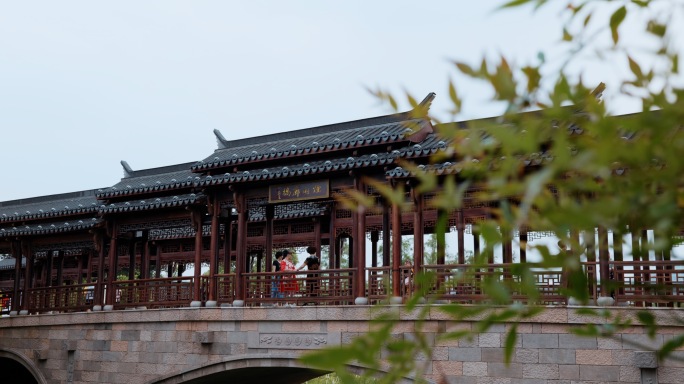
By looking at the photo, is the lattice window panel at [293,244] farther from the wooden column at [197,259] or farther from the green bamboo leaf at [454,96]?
the green bamboo leaf at [454,96]

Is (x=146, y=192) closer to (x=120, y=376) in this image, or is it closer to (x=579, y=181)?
(x=120, y=376)

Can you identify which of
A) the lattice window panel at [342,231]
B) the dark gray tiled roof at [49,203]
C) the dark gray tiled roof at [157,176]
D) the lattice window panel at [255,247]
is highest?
the dark gray tiled roof at [157,176]

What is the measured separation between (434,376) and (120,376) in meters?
5.17

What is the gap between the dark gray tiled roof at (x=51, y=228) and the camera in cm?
1448

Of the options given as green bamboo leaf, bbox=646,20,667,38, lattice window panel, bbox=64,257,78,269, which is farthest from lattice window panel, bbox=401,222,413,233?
green bamboo leaf, bbox=646,20,667,38

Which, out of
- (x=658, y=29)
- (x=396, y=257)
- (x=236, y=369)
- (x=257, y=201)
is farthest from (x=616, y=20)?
(x=257, y=201)

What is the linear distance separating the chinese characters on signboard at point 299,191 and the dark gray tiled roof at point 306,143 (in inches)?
18.9

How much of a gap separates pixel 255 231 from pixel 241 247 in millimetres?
6063

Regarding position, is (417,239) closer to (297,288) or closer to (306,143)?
(297,288)

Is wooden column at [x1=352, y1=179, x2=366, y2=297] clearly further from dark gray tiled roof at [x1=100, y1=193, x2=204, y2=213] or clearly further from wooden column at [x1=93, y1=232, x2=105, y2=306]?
wooden column at [x1=93, y1=232, x2=105, y2=306]

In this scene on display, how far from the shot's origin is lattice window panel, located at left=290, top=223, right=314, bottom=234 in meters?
16.6

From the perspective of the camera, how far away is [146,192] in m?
13.5

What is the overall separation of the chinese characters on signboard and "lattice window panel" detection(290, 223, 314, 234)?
202 inches

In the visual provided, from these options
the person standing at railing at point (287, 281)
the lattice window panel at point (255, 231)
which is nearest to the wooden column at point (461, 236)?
the person standing at railing at point (287, 281)
